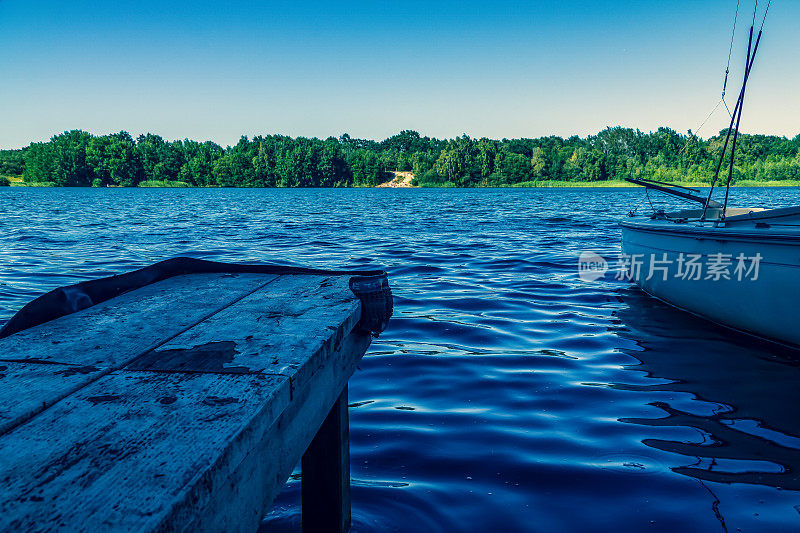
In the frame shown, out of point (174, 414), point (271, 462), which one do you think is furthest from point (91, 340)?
point (271, 462)

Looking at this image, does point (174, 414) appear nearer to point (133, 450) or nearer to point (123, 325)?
point (133, 450)

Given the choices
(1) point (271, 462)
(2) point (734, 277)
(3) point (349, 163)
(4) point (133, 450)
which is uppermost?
(3) point (349, 163)

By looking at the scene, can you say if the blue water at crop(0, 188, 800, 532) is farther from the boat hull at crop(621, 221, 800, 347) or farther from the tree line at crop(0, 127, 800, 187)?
the tree line at crop(0, 127, 800, 187)

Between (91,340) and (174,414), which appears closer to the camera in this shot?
(174,414)

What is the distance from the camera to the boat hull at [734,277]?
5066 mm

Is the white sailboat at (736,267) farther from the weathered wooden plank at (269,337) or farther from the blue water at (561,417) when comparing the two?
the weathered wooden plank at (269,337)

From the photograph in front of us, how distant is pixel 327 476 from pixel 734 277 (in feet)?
16.6

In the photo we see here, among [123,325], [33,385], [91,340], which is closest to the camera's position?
[33,385]

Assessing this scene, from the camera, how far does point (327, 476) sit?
237 cm

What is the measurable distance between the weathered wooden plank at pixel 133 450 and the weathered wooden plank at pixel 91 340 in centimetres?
8

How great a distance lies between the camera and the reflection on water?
3.20m

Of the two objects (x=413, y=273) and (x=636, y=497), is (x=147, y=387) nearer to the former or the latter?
(x=636, y=497)

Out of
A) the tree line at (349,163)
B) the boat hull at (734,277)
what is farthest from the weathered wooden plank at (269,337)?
the tree line at (349,163)

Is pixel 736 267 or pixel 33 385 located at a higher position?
pixel 33 385
